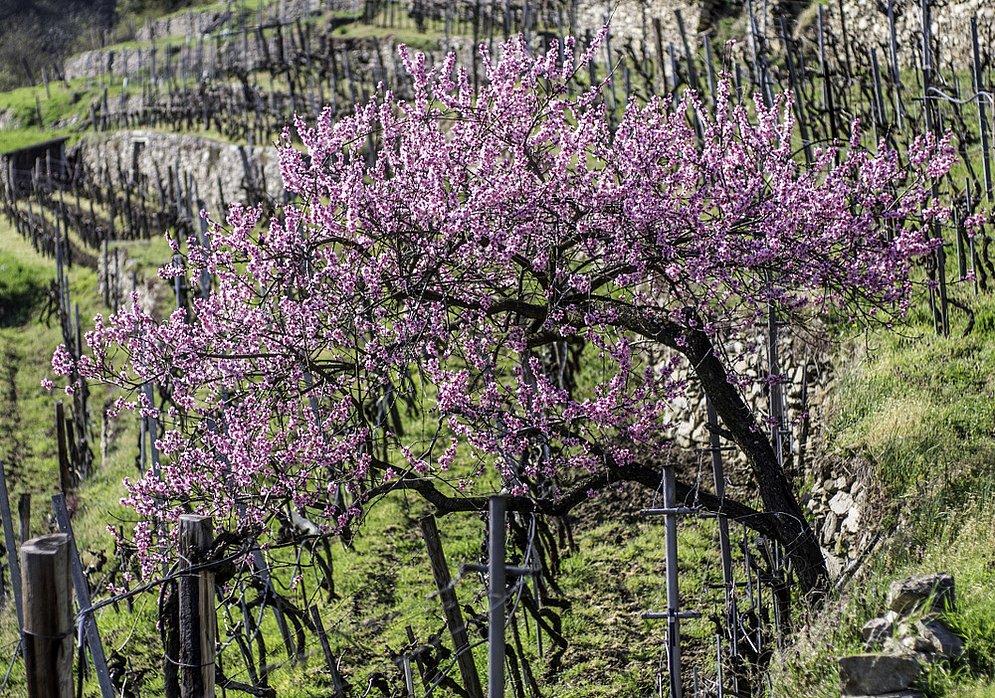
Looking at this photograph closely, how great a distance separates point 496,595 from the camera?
3.07 meters

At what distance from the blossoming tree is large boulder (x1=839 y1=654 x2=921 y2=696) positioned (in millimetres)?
1319

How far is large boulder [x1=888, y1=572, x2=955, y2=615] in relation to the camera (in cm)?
443

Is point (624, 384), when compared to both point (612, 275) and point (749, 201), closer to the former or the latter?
point (612, 275)

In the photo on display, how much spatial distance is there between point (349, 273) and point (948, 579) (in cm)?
359

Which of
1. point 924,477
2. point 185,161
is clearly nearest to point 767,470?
point 924,477

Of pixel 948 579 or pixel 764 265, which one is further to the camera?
pixel 764 265

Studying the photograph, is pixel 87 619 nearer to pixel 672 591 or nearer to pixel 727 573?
pixel 672 591

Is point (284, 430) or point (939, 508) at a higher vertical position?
point (284, 430)

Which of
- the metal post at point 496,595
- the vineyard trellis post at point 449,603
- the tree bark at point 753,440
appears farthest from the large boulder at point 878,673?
the metal post at point 496,595

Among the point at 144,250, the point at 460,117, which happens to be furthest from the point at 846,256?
the point at 144,250

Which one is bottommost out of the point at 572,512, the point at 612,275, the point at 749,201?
the point at 572,512

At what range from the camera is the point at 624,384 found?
233 inches

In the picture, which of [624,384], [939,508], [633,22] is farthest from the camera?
[633,22]

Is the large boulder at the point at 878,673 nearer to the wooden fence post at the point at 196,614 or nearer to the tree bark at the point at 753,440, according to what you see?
the tree bark at the point at 753,440
